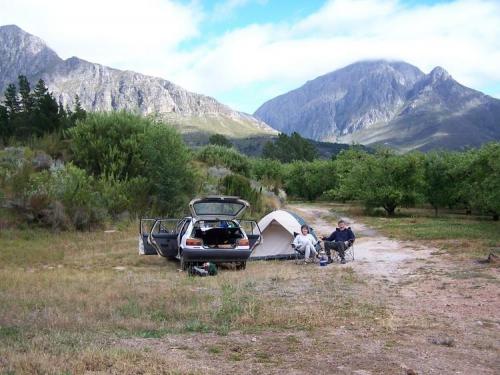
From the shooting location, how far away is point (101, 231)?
2091 cm

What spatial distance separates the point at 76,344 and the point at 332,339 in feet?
10.6

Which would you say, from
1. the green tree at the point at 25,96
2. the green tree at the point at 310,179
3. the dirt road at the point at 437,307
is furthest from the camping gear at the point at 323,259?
the green tree at the point at 25,96

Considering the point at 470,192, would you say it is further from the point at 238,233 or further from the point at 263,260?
the point at 238,233

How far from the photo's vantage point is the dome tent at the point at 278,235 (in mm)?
16906

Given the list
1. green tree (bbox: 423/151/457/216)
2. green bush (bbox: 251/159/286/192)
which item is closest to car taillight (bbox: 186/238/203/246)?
green tree (bbox: 423/151/457/216)

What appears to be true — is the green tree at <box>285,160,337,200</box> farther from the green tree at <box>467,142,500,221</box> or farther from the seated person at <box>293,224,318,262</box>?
the seated person at <box>293,224,318,262</box>

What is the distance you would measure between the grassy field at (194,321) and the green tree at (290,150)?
8438 cm

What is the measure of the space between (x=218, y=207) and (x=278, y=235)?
3.26m

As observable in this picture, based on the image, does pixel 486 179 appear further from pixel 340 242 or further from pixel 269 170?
pixel 269 170

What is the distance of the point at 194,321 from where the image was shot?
25.2ft

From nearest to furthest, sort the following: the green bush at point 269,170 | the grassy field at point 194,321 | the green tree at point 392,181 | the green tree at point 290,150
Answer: the grassy field at point 194,321 < the green tree at point 392,181 < the green bush at point 269,170 < the green tree at point 290,150

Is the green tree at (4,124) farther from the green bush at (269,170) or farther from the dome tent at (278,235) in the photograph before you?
the dome tent at (278,235)

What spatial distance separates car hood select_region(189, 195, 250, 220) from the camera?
14.0 meters

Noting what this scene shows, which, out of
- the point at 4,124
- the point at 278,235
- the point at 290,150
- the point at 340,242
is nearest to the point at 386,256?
the point at 340,242
